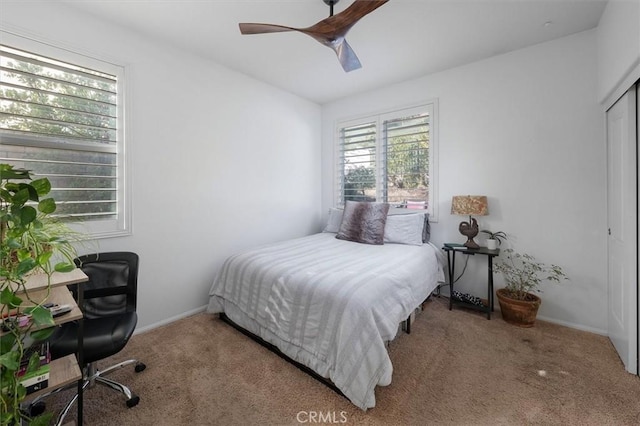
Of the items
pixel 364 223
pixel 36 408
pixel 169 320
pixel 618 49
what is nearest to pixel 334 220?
pixel 364 223

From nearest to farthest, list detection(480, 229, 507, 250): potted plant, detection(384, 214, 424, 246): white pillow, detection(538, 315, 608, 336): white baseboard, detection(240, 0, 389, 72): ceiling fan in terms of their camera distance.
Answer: detection(240, 0, 389, 72): ceiling fan < detection(538, 315, 608, 336): white baseboard < detection(480, 229, 507, 250): potted plant < detection(384, 214, 424, 246): white pillow

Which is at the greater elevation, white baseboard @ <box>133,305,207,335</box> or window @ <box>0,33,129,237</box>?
window @ <box>0,33,129,237</box>

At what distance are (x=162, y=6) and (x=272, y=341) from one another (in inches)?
108

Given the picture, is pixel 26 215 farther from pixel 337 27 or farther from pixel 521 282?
pixel 521 282

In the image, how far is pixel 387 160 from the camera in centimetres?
375

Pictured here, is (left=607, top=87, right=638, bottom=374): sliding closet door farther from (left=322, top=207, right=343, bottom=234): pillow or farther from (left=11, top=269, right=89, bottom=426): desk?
(left=11, top=269, right=89, bottom=426): desk

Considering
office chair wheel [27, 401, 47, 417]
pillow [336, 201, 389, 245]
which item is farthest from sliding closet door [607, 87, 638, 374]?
office chair wheel [27, 401, 47, 417]

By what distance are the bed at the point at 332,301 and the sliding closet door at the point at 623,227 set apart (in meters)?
1.34

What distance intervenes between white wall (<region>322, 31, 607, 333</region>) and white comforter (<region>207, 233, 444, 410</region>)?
3.19ft

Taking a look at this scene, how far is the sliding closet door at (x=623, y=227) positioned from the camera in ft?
6.22

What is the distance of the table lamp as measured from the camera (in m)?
2.78

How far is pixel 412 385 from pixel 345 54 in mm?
2453

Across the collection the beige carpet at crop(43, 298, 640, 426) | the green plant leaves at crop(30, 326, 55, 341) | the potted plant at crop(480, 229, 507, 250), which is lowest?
the beige carpet at crop(43, 298, 640, 426)

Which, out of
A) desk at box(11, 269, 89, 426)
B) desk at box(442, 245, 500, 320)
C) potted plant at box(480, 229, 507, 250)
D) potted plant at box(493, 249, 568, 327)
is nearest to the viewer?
desk at box(11, 269, 89, 426)
